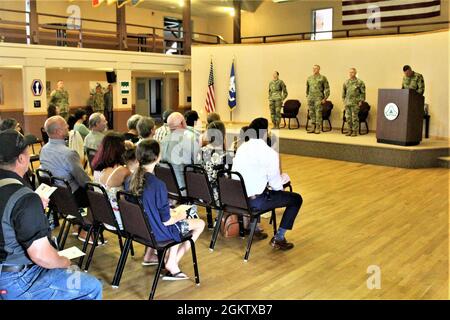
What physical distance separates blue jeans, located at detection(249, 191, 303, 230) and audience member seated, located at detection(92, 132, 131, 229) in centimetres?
112

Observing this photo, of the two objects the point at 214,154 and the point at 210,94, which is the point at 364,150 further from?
the point at 210,94

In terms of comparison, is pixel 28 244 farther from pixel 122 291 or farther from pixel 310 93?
pixel 310 93

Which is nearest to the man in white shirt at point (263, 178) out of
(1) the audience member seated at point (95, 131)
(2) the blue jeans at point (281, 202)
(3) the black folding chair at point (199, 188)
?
(2) the blue jeans at point (281, 202)

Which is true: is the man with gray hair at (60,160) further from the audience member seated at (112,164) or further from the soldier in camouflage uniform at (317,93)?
the soldier in camouflage uniform at (317,93)

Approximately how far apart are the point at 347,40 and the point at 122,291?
9.29m

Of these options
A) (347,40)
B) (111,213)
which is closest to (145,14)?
(347,40)

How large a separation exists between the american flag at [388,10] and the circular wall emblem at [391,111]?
3272 millimetres

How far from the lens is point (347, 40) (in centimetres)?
1079

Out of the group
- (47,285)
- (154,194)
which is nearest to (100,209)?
(154,194)

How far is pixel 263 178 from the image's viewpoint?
3842 mm

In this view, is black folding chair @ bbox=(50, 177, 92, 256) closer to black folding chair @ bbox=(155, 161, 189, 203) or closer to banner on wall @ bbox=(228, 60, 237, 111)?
black folding chair @ bbox=(155, 161, 189, 203)

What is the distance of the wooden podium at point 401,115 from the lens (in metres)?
7.78

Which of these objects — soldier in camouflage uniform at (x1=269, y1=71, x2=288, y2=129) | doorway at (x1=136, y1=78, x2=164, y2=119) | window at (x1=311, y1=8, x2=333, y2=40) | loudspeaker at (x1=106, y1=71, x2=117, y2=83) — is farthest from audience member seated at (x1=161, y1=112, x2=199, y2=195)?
doorway at (x1=136, y1=78, x2=164, y2=119)

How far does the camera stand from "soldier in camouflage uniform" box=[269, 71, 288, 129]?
423 inches
